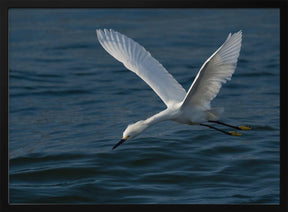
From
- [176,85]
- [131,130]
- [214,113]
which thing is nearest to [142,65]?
[176,85]

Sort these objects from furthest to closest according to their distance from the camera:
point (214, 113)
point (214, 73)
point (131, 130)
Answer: point (214, 113)
point (131, 130)
point (214, 73)

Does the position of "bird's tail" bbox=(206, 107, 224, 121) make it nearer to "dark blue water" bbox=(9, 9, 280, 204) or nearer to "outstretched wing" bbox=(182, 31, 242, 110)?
"outstretched wing" bbox=(182, 31, 242, 110)

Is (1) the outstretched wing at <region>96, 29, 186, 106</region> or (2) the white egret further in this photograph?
(1) the outstretched wing at <region>96, 29, 186, 106</region>

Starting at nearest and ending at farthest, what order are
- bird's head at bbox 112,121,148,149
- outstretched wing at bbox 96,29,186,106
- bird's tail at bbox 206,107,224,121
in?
bird's head at bbox 112,121,148,149 < bird's tail at bbox 206,107,224,121 < outstretched wing at bbox 96,29,186,106

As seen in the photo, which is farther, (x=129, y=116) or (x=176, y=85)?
(x=129, y=116)

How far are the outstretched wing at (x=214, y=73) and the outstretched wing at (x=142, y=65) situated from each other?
474 mm

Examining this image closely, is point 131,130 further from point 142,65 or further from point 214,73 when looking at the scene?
point 142,65

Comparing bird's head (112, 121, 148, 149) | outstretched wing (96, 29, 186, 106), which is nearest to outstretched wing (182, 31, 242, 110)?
bird's head (112, 121, 148, 149)

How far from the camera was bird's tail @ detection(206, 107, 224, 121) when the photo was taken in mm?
4520

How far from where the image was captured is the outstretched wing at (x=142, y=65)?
4.99 m

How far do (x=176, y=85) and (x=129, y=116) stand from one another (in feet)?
4.84

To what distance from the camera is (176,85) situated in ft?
17.0

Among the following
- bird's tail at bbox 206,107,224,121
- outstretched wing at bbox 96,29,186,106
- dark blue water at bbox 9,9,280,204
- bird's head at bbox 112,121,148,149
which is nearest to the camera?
bird's head at bbox 112,121,148,149

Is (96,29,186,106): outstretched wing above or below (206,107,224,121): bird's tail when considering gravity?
above
